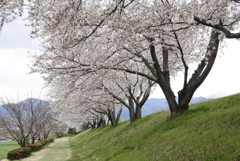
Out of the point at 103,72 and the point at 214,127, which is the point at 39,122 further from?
the point at 214,127

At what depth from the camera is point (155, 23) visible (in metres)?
10.5

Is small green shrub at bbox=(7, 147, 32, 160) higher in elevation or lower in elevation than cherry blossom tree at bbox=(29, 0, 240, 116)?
lower

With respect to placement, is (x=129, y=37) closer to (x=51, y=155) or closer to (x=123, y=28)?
(x=123, y=28)

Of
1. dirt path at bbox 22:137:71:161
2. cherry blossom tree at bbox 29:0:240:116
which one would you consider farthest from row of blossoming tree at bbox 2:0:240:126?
dirt path at bbox 22:137:71:161

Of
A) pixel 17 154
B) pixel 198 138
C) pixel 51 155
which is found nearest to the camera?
pixel 198 138

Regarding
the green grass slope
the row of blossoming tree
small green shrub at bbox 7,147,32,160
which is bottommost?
small green shrub at bbox 7,147,32,160

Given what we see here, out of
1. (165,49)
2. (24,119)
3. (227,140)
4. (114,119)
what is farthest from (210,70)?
(24,119)

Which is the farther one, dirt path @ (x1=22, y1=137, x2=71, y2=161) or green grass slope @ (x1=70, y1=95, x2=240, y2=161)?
dirt path @ (x1=22, y1=137, x2=71, y2=161)

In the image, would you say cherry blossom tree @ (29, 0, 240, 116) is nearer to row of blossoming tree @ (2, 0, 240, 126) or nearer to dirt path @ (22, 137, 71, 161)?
row of blossoming tree @ (2, 0, 240, 126)

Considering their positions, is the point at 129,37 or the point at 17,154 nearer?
the point at 129,37

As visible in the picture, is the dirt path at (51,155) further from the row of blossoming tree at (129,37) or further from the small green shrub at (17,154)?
the row of blossoming tree at (129,37)

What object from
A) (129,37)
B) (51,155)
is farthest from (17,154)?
(129,37)

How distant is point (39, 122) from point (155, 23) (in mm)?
31569

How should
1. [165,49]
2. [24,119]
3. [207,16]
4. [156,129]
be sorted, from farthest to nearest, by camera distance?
1. [24,119]
2. [165,49]
3. [156,129]
4. [207,16]
